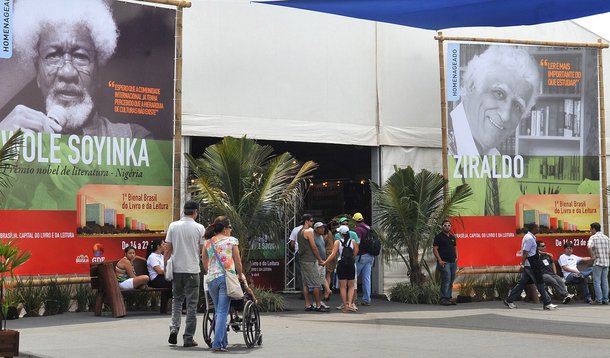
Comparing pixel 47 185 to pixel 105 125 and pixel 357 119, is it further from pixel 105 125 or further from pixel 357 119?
pixel 357 119

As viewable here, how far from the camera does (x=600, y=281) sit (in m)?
21.3

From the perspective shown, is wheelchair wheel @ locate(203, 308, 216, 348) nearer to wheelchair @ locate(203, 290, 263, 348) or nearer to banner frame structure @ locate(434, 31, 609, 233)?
wheelchair @ locate(203, 290, 263, 348)

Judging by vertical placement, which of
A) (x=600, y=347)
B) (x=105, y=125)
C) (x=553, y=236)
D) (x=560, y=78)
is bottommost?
(x=600, y=347)

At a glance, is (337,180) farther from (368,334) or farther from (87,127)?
(368,334)

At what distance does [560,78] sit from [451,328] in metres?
8.79

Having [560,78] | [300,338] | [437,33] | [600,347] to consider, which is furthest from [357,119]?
[600,347]

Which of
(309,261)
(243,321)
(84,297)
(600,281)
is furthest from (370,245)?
(243,321)

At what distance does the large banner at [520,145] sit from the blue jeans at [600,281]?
1.48m

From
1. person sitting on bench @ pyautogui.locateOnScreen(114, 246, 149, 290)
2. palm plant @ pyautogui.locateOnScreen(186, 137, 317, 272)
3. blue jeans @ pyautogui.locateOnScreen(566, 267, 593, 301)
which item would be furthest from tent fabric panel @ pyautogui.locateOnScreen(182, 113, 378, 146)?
blue jeans @ pyautogui.locateOnScreen(566, 267, 593, 301)

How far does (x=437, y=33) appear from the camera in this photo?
2172 centimetres

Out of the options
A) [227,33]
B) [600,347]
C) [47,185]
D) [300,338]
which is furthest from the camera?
[227,33]

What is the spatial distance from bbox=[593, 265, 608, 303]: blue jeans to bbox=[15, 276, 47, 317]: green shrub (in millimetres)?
10689

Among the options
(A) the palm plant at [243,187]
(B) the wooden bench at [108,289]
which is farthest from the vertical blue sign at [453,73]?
(B) the wooden bench at [108,289]

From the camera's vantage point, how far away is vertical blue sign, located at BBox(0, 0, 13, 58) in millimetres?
17375
